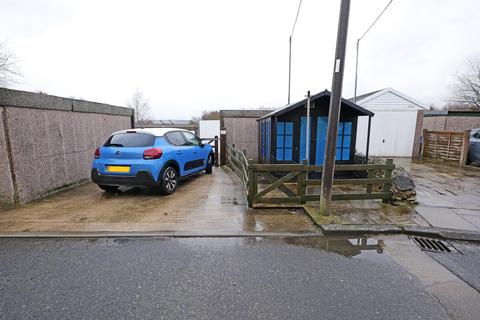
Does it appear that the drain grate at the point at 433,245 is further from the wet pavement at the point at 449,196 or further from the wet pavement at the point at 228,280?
the wet pavement at the point at 449,196

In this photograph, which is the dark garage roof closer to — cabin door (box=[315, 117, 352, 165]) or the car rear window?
cabin door (box=[315, 117, 352, 165])

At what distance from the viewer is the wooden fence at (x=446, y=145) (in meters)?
9.96

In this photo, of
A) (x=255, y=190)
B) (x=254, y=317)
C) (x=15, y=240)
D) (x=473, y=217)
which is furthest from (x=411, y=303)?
(x=15, y=240)

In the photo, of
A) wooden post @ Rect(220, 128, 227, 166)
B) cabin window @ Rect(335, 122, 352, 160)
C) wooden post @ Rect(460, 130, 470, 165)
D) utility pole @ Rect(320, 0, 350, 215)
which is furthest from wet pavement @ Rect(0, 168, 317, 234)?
wooden post @ Rect(460, 130, 470, 165)

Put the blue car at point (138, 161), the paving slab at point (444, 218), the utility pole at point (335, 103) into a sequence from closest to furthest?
1. the utility pole at point (335, 103)
2. the paving slab at point (444, 218)
3. the blue car at point (138, 161)

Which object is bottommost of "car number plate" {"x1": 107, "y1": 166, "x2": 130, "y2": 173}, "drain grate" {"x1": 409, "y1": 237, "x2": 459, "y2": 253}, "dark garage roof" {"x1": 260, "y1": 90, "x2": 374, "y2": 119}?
"drain grate" {"x1": 409, "y1": 237, "x2": 459, "y2": 253}

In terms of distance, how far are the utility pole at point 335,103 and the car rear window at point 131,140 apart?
3.83 meters

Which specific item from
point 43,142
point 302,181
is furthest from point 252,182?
point 43,142

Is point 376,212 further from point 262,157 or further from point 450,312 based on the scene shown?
point 262,157

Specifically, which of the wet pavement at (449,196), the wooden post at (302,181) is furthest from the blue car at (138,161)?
the wet pavement at (449,196)

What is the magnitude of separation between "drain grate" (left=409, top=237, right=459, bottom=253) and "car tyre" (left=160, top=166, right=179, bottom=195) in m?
4.82

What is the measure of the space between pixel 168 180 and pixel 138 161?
867 mm

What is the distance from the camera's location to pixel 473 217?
4.50 meters

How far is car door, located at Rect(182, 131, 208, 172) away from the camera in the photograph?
23.2 ft
